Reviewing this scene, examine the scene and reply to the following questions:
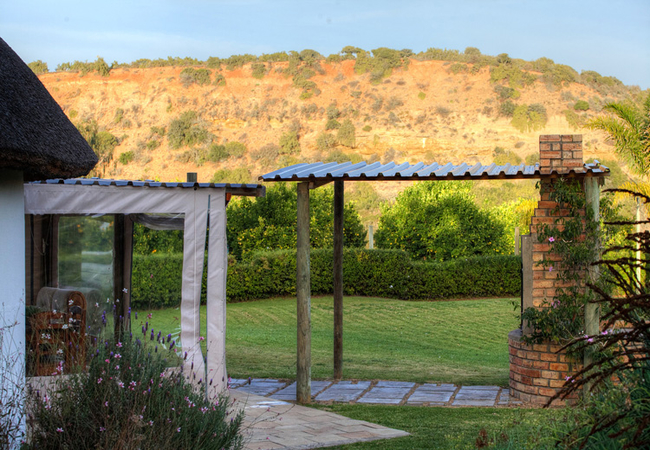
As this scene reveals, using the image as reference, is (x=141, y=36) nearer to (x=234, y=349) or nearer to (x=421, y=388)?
(x=234, y=349)

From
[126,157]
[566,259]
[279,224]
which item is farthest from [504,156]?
[566,259]

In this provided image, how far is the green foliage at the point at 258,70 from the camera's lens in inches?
1854

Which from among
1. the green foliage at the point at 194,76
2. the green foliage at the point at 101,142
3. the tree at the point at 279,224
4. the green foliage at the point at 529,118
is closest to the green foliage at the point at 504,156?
the green foliage at the point at 529,118

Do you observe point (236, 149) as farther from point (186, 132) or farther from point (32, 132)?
point (32, 132)

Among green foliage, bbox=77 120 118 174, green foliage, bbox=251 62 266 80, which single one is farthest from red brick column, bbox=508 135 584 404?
green foliage, bbox=251 62 266 80

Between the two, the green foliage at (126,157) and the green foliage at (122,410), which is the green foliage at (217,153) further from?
Answer: the green foliage at (122,410)

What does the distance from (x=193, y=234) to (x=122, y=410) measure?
9.19 feet

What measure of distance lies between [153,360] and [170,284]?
2797mm

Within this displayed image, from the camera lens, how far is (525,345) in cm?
664

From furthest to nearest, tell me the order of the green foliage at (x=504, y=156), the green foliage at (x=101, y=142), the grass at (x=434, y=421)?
the green foliage at (x=101, y=142) → the green foliage at (x=504, y=156) → the grass at (x=434, y=421)

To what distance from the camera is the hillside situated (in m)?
41.2

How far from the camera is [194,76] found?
153 feet

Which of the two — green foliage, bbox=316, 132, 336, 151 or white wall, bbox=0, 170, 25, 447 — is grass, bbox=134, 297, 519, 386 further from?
green foliage, bbox=316, 132, 336, 151

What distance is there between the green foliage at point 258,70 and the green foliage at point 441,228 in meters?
29.4
